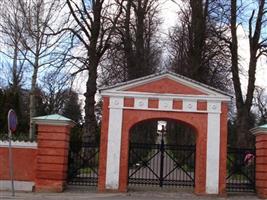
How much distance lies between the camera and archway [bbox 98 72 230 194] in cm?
2288

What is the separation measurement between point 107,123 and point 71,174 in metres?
2.72

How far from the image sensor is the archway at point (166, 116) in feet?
75.0

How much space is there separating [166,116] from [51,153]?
Result: 184 inches

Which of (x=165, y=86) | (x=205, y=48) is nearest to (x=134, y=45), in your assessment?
(x=205, y=48)

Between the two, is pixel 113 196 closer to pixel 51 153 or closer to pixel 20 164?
pixel 51 153

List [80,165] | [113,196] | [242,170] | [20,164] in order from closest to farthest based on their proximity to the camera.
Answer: [113,196]
[20,164]
[80,165]
[242,170]

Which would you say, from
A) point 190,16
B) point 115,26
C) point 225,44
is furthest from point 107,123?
point 190,16

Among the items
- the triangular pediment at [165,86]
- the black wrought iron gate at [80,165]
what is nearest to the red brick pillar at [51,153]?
the black wrought iron gate at [80,165]

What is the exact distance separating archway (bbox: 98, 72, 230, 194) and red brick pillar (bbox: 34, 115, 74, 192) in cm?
153

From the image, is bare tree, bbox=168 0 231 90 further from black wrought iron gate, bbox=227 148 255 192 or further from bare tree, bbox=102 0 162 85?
black wrought iron gate, bbox=227 148 255 192

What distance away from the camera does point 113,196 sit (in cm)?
2147

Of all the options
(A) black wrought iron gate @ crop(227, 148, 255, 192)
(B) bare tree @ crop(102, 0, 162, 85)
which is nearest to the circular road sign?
(A) black wrought iron gate @ crop(227, 148, 255, 192)

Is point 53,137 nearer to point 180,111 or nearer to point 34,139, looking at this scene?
point 34,139

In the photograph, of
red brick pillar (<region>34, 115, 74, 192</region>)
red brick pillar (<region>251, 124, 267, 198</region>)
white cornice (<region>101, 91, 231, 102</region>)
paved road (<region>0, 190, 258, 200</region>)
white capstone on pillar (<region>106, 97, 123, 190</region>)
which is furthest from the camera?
white cornice (<region>101, 91, 231, 102</region>)
